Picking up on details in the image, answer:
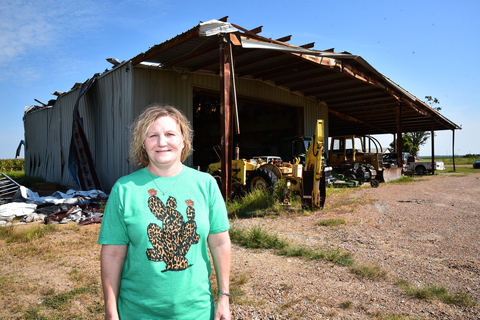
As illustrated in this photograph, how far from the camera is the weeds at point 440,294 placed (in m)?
3.50

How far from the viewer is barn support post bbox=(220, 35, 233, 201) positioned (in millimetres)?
9062

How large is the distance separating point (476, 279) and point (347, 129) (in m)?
29.0

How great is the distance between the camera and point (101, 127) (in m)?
13.3

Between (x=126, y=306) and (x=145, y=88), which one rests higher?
(x=145, y=88)

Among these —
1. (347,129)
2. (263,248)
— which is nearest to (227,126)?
(263,248)

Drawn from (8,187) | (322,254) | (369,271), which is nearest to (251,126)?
(8,187)

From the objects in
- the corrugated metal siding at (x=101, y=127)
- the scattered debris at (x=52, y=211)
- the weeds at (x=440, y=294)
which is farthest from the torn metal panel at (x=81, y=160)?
the weeds at (x=440, y=294)

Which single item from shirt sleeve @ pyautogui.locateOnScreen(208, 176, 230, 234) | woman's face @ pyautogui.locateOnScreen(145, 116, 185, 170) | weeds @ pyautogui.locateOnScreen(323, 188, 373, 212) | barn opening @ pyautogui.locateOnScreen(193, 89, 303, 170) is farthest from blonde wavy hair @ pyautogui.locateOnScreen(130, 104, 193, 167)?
barn opening @ pyautogui.locateOnScreen(193, 89, 303, 170)

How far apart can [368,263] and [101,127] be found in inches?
467

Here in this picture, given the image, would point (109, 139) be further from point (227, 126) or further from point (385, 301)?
point (385, 301)

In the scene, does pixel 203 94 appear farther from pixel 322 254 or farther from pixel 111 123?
pixel 322 254

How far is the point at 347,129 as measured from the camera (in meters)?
31.8

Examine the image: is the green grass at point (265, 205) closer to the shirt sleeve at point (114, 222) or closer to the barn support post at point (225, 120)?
the barn support post at point (225, 120)

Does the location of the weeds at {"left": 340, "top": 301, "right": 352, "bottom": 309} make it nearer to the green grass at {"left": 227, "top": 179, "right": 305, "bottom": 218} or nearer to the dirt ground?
the dirt ground
